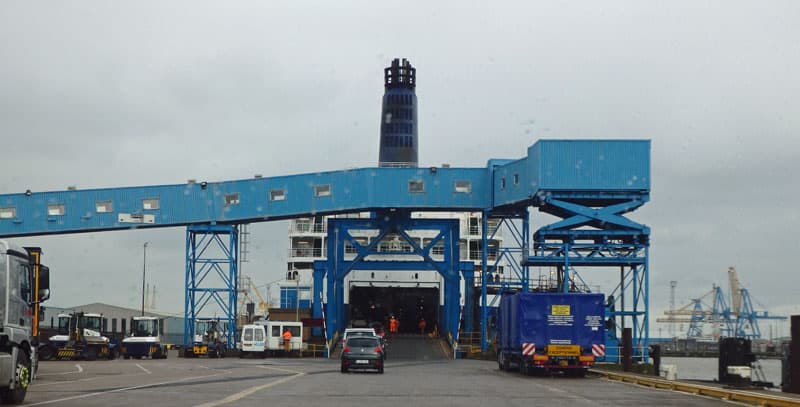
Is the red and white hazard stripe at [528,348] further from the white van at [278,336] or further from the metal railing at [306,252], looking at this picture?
the metal railing at [306,252]

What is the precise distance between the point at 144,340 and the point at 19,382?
1613 inches

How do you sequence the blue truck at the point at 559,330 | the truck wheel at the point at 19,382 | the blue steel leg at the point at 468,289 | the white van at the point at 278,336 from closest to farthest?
the truck wheel at the point at 19,382 → the blue truck at the point at 559,330 → the white van at the point at 278,336 → the blue steel leg at the point at 468,289

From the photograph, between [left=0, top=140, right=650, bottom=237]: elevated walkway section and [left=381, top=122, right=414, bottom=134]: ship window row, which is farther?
[left=381, top=122, right=414, bottom=134]: ship window row

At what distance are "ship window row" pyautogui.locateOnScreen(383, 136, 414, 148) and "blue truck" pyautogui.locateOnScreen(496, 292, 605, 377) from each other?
72.6m

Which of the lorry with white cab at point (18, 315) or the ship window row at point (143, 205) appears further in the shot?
the ship window row at point (143, 205)

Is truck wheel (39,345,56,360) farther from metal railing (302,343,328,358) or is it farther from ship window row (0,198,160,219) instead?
metal railing (302,343,328,358)

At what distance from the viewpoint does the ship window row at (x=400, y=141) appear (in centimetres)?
10868

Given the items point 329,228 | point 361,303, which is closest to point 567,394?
point 329,228

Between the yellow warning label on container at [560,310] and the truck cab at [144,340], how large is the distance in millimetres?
30591

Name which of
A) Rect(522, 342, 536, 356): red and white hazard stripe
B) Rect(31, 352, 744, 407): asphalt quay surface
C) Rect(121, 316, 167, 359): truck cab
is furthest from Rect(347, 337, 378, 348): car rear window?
Rect(121, 316, 167, 359): truck cab

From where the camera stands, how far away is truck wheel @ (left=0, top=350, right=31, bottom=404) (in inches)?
730

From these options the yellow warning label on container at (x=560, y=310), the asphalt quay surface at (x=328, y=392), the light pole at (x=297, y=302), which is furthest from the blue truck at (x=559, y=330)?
the light pole at (x=297, y=302)

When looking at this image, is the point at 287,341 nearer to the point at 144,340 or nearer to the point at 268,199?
the point at 144,340

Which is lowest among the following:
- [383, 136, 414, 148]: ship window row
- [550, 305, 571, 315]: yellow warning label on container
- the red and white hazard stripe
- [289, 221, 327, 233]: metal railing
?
the red and white hazard stripe
